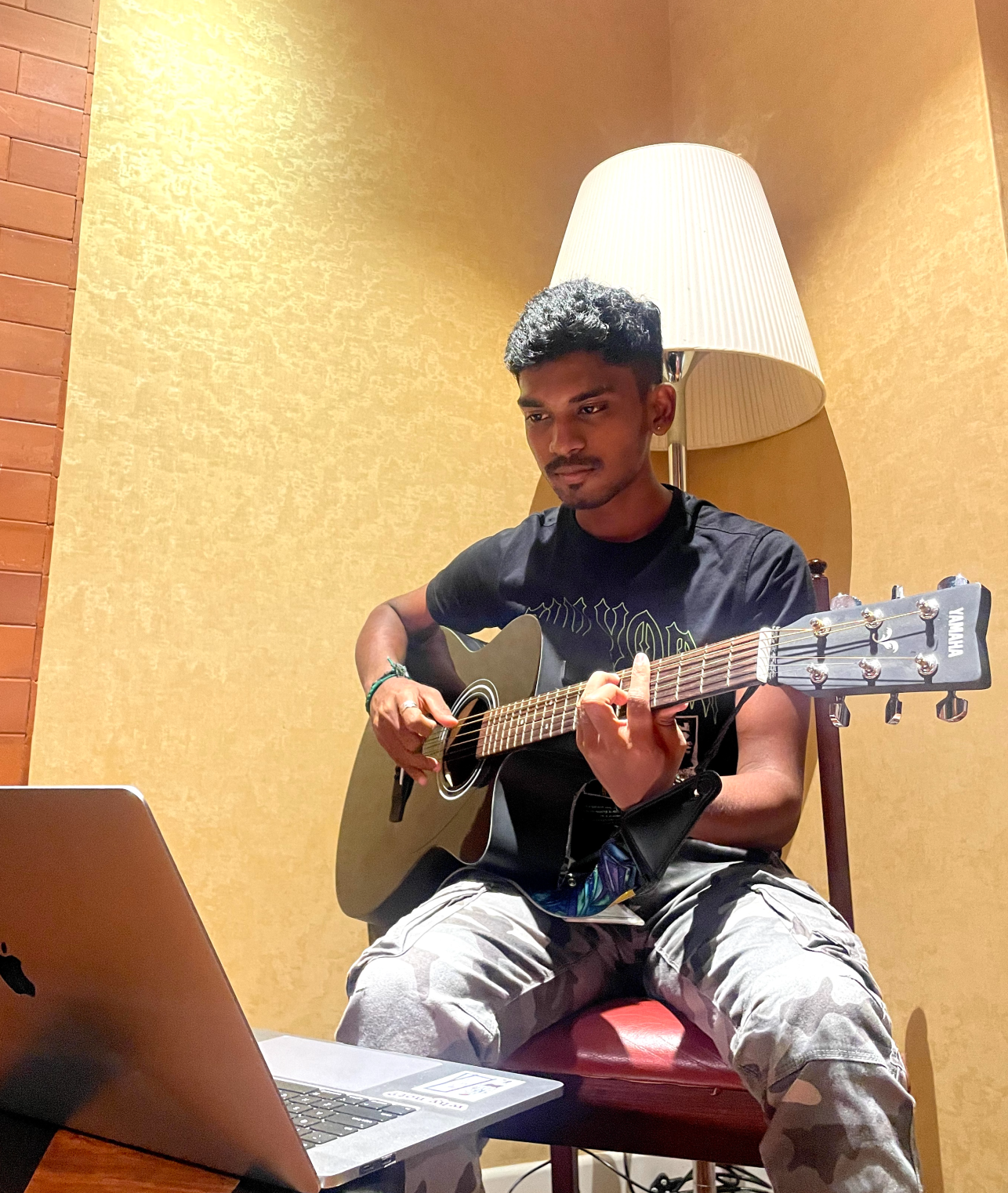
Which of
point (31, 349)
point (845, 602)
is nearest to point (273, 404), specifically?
point (31, 349)

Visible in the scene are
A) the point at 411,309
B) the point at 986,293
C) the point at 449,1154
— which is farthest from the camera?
the point at 411,309

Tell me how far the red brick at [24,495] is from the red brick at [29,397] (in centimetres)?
8

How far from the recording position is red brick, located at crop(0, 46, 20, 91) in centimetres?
150

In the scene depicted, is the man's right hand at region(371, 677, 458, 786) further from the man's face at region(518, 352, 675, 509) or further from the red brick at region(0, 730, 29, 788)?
the red brick at region(0, 730, 29, 788)

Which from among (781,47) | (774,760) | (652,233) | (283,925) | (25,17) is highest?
(781,47)

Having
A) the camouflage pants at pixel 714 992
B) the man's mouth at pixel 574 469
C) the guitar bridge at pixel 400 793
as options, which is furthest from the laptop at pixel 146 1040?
the man's mouth at pixel 574 469

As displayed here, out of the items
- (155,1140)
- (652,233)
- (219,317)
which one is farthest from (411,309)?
(155,1140)

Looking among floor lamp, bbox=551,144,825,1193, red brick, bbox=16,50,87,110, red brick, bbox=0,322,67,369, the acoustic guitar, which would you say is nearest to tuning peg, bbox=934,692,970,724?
the acoustic guitar

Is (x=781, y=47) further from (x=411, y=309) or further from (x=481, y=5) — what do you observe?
(x=411, y=309)

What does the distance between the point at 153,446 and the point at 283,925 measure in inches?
30.2

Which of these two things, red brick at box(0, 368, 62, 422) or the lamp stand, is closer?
red brick at box(0, 368, 62, 422)

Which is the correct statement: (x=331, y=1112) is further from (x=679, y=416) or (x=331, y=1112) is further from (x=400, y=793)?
(x=679, y=416)

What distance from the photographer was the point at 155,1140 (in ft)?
1.68

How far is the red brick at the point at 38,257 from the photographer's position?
1479mm
